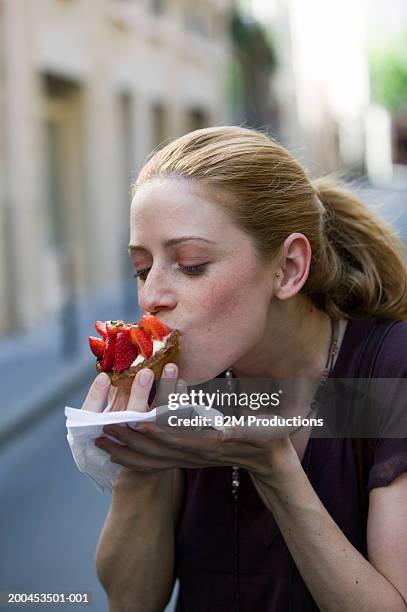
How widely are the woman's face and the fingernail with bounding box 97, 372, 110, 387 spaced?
0.12 m

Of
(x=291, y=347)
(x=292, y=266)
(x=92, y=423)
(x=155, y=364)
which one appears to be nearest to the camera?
(x=92, y=423)

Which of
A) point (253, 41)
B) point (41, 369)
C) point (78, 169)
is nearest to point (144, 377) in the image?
point (41, 369)

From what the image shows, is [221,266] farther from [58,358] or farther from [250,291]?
[58,358]

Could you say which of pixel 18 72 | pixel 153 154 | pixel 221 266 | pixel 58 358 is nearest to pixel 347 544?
pixel 221 266

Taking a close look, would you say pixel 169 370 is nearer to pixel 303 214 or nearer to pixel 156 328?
pixel 156 328

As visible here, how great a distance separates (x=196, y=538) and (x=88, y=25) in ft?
43.7

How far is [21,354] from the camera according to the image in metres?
9.86

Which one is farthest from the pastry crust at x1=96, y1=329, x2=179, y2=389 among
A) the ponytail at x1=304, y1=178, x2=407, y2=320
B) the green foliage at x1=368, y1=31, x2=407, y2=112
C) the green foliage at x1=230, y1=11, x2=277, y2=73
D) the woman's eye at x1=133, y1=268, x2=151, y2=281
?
the green foliage at x1=230, y1=11, x2=277, y2=73

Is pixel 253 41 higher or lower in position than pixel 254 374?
higher

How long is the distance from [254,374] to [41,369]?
272 inches

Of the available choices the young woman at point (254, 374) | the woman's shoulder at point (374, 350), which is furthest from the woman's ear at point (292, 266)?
the woman's shoulder at point (374, 350)

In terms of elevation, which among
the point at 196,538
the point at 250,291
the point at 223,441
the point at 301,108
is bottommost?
the point at 301,108

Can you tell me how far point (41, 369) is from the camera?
336 inches

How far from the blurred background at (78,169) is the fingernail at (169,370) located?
481 mm
